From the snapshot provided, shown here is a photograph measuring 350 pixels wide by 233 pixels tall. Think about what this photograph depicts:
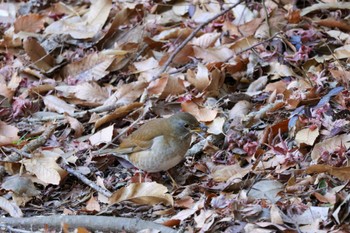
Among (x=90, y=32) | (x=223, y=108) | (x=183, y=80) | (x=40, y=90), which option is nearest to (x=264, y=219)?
(x=223, y=108)


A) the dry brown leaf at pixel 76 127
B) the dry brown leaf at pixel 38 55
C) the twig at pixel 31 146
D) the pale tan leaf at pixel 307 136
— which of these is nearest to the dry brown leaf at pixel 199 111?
the pale tan leaf at pixel 307 136

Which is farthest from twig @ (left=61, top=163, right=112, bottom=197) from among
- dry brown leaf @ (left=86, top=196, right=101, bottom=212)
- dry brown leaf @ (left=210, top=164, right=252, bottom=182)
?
dry brown leaf @ (left=210, top=164, right=252, bottom=182)

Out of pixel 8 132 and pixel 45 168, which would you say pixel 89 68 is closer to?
pixel 8 132

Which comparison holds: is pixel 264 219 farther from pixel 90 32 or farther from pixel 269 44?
pixel 90 32

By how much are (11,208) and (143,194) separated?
1101 mm

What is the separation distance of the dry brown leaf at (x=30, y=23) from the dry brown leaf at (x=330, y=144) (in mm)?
4376

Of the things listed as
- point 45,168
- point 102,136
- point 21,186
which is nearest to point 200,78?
point 102,136

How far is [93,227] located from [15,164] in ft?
4.59

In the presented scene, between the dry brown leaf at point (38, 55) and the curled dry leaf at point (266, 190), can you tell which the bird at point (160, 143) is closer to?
the curled dry leaf at point (266, 190)

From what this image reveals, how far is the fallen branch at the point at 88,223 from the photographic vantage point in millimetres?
5051

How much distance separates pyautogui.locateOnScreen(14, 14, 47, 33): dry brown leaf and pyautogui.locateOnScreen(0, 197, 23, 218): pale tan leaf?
11.2 feet

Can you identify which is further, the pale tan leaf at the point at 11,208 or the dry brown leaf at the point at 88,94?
the dry brown leaf at the point at 88,94

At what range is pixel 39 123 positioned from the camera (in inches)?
286

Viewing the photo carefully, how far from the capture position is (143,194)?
552cm
